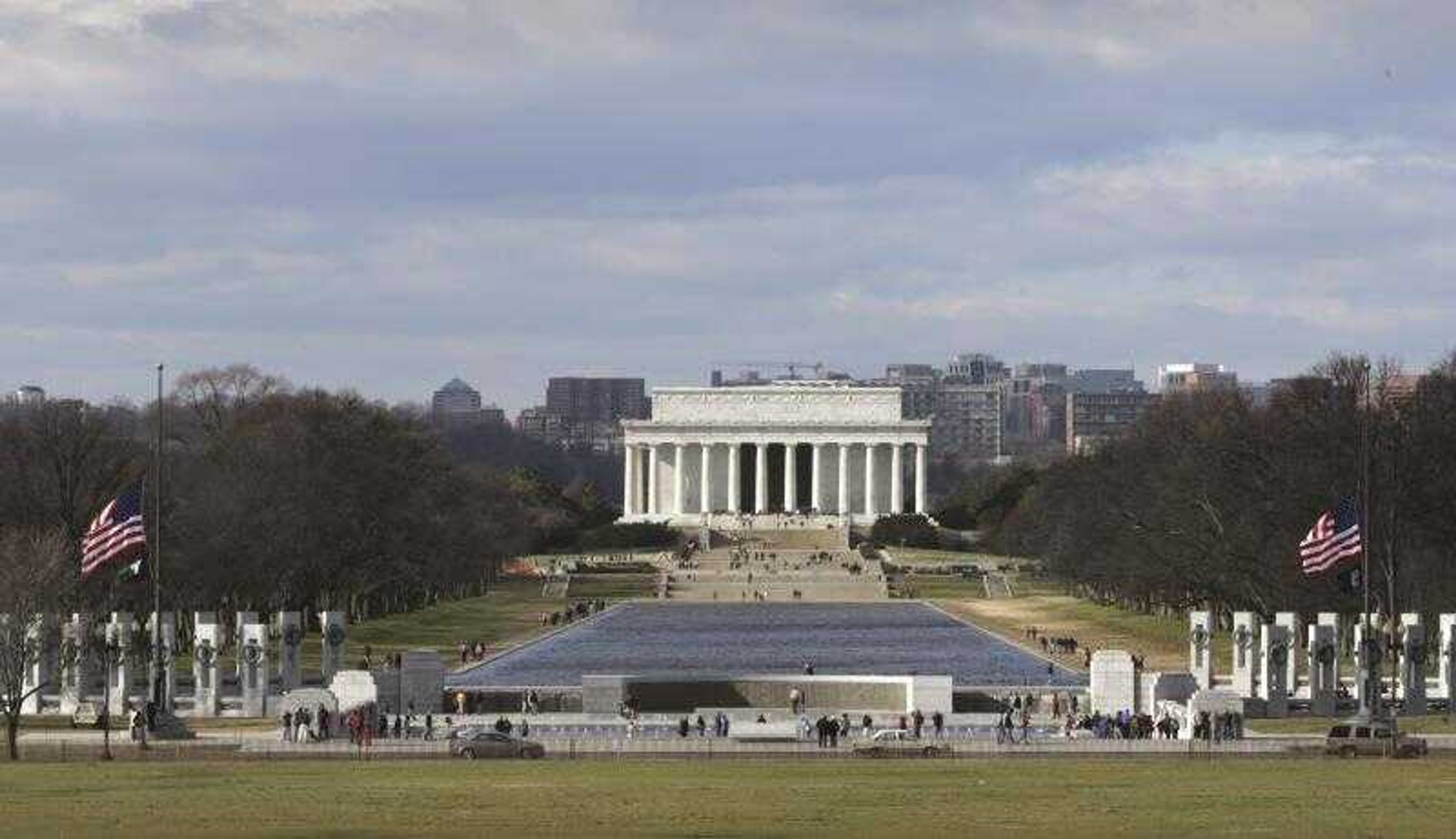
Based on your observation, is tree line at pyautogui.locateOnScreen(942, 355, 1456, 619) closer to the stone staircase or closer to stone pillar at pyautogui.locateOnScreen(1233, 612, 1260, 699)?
stone pillar at pyautogui.locateOnScreen(1233, 612, 1260, 699)

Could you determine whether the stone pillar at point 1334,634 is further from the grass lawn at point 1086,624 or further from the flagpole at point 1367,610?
the grass lawn at point 1086,624

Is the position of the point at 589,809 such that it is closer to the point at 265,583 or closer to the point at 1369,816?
the point at 1369,816

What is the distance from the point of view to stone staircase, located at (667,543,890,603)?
16288 cm

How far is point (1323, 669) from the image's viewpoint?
82062 mm

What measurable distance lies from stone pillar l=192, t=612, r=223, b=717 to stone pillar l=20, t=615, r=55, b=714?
368 centimetres

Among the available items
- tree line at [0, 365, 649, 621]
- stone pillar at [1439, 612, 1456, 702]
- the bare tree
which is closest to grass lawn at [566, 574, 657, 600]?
tree line at [0, 365, 649, 621]

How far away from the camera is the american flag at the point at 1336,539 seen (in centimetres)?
7088

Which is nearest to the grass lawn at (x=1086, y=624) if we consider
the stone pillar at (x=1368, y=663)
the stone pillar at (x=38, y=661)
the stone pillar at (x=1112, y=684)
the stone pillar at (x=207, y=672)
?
the stone pillar at (x=1368, y=663)

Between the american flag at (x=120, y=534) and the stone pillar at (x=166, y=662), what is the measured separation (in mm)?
2658

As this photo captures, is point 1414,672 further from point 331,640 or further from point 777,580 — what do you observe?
point 777,580

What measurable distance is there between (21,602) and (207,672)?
29.7ft

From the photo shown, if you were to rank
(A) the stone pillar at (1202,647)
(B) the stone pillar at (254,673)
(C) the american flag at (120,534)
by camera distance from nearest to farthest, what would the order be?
(C) the american flag at (120,534)
(B) the stone pillar at (254,673)
(A) the stone pillar at (1202,647)

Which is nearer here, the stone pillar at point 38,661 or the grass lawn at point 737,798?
the grass lawn at point 737,798

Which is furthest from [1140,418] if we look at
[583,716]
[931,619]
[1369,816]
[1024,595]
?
[1369,816]
